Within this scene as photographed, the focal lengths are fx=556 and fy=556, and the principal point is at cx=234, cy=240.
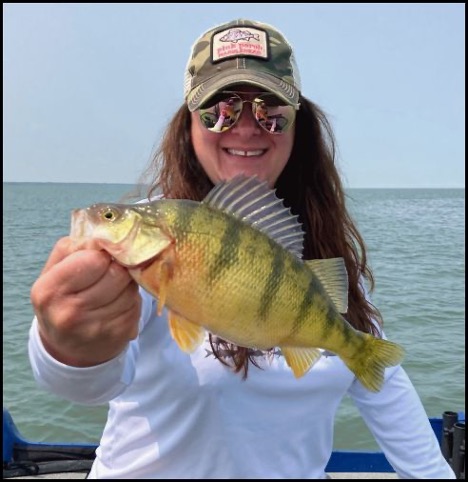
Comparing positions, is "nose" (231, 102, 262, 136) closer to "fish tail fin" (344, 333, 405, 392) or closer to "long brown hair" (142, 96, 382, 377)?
"long brown hair" (142, 96, 382, 377)

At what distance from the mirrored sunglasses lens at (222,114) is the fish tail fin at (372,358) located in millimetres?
891

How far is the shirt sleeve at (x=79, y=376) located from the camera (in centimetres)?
152

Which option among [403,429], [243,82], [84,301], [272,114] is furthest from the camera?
[403,429]

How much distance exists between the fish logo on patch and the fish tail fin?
1.15m

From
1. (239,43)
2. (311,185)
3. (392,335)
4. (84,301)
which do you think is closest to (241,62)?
(239,43)

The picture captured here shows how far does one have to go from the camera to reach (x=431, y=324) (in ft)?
33.5

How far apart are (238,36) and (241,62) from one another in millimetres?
131

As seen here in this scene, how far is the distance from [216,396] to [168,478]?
35 centimetres

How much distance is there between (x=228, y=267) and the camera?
142 cm

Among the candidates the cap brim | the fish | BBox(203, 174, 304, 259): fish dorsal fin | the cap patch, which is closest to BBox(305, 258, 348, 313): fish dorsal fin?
the fish

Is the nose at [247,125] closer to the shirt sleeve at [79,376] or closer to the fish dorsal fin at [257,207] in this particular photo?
the fish dorsal fin at [257,207]

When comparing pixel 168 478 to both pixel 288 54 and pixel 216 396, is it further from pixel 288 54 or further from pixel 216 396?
pixel 288 54

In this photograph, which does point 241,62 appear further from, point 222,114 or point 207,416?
Result: point 207,416

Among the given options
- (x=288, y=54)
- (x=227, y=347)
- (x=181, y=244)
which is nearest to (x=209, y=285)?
(x=181, y=244)
